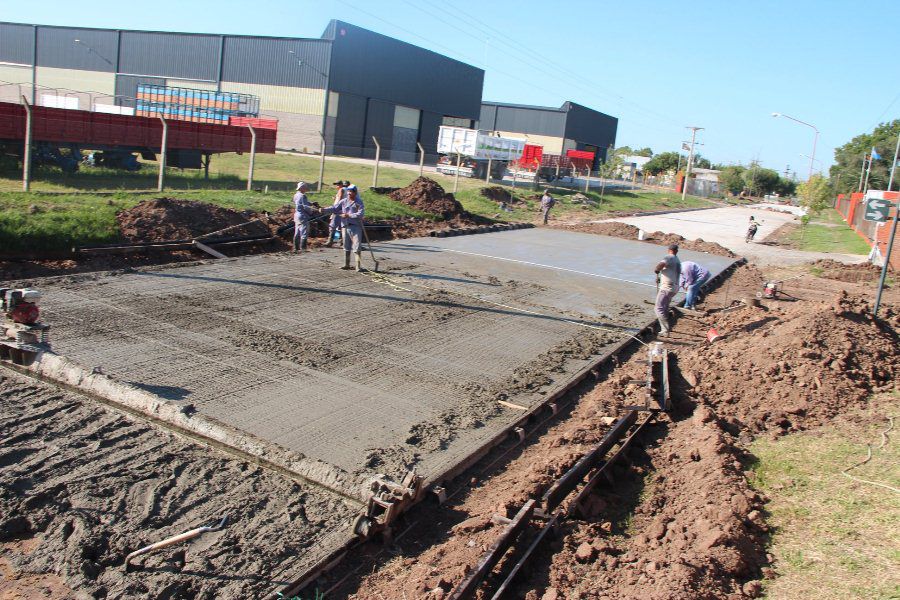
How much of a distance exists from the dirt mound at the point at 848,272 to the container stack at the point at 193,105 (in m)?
26.4

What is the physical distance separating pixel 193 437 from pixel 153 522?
135 cm

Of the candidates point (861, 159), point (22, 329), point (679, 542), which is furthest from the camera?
point (861, 159)

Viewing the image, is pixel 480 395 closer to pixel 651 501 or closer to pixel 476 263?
pixel 651 501

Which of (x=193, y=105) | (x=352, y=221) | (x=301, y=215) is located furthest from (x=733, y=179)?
(x=352, y=221)

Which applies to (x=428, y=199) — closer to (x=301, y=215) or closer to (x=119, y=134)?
(x=119, y=134)

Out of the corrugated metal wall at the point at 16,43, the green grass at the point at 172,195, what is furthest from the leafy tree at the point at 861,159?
the corrugated metal wall at the point at 16,43

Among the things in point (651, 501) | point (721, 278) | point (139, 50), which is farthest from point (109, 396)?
point (139, 50)

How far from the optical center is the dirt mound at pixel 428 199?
24516 mm

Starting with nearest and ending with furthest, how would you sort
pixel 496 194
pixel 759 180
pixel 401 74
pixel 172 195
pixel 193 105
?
pixel 172 195, pixel 496 194, pixel 193 105, pixel 401 74, pixel 759 180

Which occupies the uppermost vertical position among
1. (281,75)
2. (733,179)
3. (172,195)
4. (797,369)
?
(281,75)

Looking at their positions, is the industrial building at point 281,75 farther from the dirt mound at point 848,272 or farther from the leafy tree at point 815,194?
the dirt mound at point 848,272

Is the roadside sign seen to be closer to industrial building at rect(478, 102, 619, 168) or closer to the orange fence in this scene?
the orange fence

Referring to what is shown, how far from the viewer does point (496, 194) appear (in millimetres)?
33438

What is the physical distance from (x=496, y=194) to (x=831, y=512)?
28.4 meters
